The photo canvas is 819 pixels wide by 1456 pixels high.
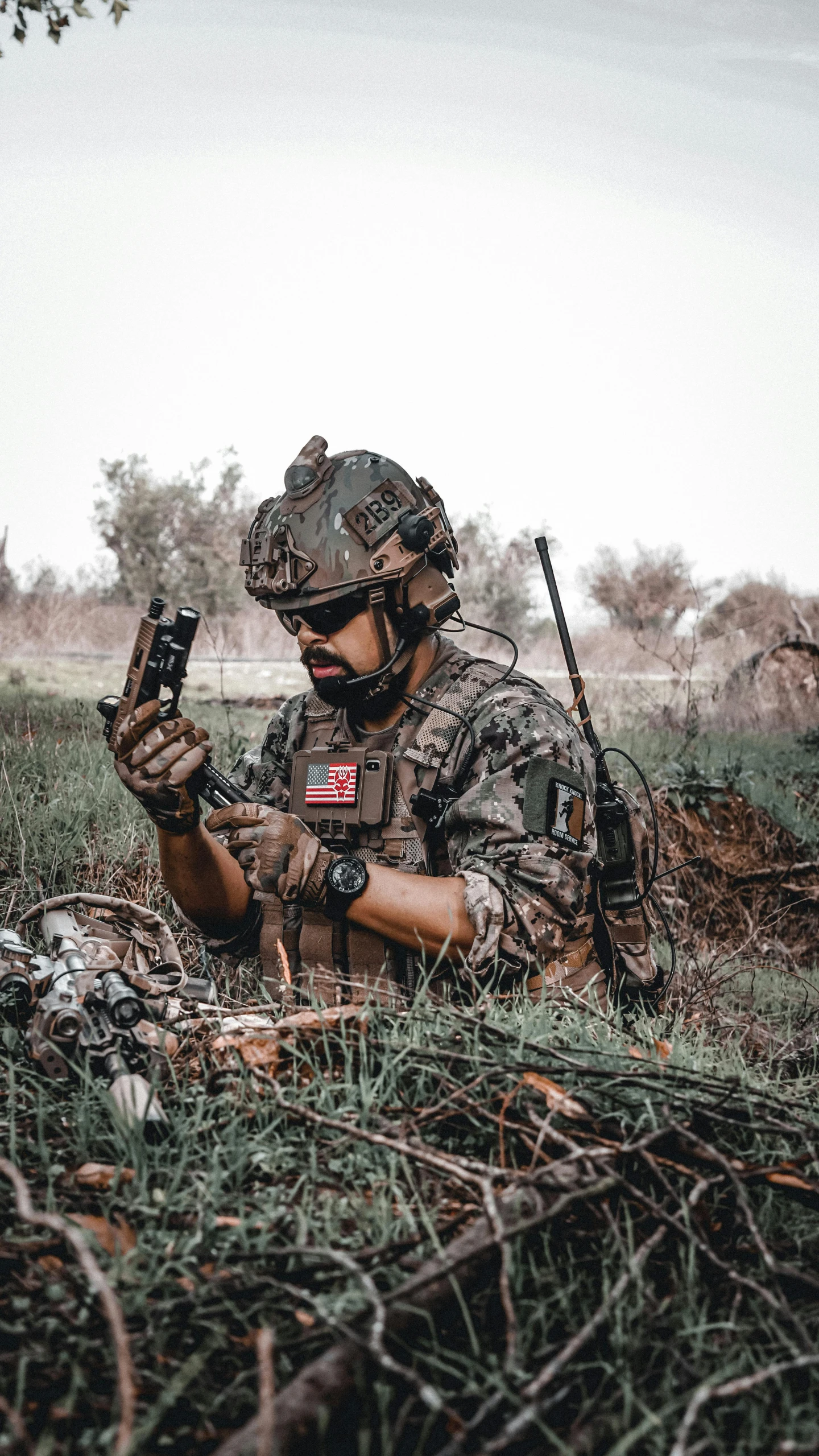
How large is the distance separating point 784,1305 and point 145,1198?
903mm

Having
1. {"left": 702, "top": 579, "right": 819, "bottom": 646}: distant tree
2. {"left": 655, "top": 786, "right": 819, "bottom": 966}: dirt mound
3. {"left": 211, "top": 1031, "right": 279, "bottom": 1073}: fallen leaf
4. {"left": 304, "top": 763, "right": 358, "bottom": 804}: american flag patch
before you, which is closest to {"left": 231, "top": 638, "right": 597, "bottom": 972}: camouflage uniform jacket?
{"left": 304, "top": 763, "right": 358, "bottom": 804}: american flag patch

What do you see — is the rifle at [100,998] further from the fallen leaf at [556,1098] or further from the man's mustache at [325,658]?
the man's mustache at [325,658]

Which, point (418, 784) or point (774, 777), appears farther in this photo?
point (774, 777)

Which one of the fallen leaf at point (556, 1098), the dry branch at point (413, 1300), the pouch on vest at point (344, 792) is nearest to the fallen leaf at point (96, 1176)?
the dry branch at point (413, 1300)

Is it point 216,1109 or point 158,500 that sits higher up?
point 158,500

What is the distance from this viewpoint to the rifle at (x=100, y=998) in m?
1.87

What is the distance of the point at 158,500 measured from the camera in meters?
21.3

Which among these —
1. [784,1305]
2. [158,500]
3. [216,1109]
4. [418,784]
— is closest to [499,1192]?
[784,1305]

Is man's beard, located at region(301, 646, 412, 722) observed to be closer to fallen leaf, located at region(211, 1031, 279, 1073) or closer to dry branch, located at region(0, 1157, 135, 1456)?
fallen leaf, located at region(211, 1031, 279, 1073)

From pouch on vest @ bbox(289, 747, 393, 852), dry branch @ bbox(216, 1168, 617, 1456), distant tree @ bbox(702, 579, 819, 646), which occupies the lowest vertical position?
dry branch @ bbox(216, 1168, 617, 1456)

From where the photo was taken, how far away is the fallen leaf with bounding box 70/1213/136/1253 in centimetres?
148

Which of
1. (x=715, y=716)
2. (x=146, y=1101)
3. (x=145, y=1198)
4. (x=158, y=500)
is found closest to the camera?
(x=145, y=1198)

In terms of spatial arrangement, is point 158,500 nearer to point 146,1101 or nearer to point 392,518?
point 392,518

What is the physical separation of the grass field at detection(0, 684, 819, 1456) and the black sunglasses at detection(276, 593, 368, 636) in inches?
58.3
